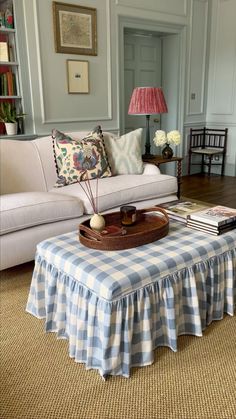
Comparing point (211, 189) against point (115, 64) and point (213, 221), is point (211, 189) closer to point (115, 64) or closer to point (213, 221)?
point (115, 64)

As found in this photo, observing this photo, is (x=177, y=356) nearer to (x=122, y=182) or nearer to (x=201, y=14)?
(x=122, y=182)

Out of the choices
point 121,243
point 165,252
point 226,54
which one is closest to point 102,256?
point 121,243

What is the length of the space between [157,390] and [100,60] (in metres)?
3.92

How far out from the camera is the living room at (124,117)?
1384mm

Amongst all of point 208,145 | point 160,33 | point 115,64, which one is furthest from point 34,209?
point 208,145

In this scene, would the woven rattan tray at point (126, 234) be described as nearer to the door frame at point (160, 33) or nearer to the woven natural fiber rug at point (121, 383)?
the woven natural fiber rug at point (121, 383)

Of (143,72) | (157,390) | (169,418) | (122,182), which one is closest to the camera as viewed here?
(169,418)

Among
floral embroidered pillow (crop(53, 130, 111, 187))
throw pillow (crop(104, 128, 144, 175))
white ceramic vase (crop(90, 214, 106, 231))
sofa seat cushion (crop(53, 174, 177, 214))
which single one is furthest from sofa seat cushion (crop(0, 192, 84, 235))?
throw pillow (crop(104, 128, 144, 175))

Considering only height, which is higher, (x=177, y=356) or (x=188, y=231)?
(x=188, y=231)

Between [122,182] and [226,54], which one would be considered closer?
[122,182]

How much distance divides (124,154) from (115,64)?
186 centimetres

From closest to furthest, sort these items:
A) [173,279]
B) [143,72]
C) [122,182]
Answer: [173,279] < [122,182] < [143,72]

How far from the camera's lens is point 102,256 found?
161cm

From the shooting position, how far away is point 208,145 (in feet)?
19.2
